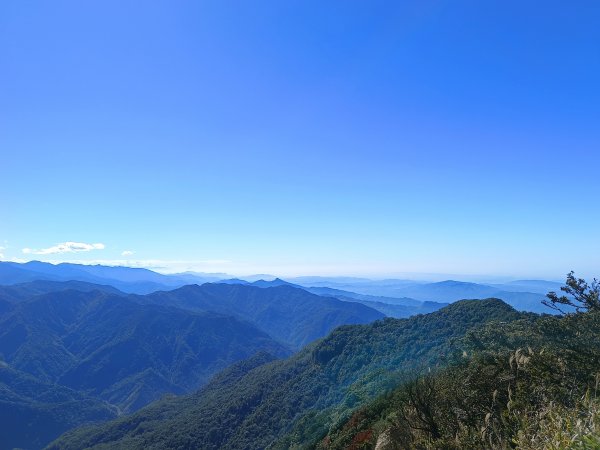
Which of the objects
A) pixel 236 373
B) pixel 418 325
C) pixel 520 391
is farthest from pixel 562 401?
pixel 236 373

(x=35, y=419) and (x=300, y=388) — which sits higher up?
(x=300, y=388)

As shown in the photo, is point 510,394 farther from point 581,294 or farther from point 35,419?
point 35,419

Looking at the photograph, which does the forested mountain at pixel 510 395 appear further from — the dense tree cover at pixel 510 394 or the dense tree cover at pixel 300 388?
the dense tree cover at pixel 300 388

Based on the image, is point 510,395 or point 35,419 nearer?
point 510,395

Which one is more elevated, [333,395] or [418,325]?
[418,325]

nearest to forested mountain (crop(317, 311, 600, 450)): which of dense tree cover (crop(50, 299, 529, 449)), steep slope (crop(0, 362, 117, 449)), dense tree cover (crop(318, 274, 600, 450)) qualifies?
dense tree cover (crop(318, 274, 600, 450))

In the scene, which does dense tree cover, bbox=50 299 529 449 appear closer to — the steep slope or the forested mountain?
the forested mountain

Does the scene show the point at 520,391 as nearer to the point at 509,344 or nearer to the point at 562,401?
the point at 562,401

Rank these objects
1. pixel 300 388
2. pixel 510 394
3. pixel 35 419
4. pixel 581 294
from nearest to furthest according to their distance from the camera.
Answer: pixel 510 394 → pixel 581 294 → pixel 300 388 → pixel 35 419

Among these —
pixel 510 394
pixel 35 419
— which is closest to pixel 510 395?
pixel 510 394
